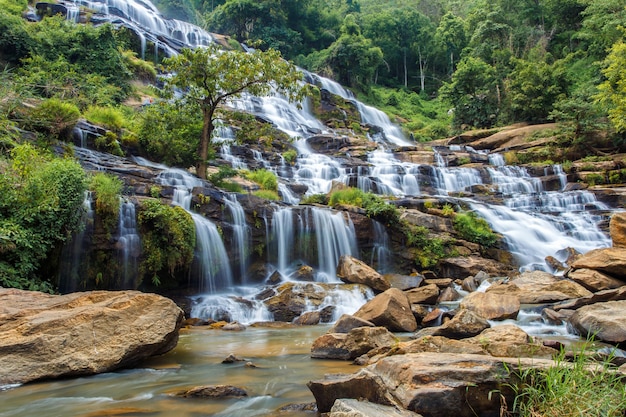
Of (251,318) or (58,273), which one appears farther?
(251,318)

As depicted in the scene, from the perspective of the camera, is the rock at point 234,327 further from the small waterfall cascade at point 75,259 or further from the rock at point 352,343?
the small waterfall cascade at point 75,259

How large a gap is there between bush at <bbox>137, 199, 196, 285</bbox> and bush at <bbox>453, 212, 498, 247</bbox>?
1013cm

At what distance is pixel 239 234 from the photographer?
491 inches

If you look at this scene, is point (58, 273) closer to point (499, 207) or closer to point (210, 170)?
point (210, 170)

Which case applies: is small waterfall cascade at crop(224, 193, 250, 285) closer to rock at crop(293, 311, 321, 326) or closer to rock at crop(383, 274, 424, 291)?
rock at crop(293, 311, 321, 326)

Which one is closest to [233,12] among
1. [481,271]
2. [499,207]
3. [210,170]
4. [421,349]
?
[210,170]

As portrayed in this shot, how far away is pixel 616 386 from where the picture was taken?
317 centimetres

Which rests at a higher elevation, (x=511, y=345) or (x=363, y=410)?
(x=363, y=410)

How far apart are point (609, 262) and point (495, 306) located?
3.42 metres

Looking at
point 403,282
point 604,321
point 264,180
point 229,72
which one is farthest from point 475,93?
point 604,321

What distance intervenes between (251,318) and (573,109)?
2343cm

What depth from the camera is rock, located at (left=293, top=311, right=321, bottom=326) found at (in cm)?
952

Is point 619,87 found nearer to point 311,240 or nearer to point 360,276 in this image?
point 311,240

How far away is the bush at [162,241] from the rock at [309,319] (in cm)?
333
